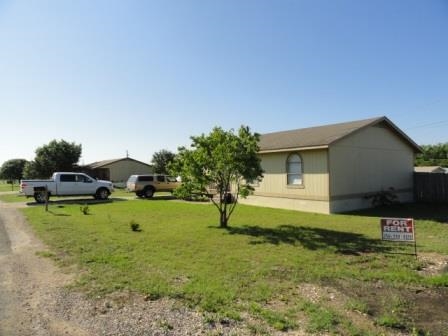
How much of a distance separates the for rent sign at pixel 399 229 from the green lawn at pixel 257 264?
0.39m

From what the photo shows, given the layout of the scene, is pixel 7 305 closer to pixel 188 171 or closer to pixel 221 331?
pixel 221 331

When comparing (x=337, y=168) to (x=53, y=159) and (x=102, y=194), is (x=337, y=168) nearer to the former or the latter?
(x=102, y=194)

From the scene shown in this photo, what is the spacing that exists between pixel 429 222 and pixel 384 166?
6544mm

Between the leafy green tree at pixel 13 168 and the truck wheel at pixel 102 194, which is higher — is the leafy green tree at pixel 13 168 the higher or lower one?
A: the higher one

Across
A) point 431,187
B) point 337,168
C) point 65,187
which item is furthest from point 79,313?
point 65,187

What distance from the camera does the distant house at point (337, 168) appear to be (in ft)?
53.5

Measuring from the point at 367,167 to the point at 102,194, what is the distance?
1884cm

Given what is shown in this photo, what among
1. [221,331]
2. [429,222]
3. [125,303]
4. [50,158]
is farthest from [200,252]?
[50,158]

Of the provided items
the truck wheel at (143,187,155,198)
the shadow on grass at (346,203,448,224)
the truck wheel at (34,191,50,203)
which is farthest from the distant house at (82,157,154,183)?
the shadow on grass at (346,203,448,224)

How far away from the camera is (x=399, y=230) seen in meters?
8.24

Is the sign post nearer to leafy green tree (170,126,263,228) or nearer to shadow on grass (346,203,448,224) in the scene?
leafy green tree (170,126,263,228)

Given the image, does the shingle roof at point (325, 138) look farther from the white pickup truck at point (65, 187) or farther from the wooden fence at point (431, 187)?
the white pickup truck at point (65, 187)

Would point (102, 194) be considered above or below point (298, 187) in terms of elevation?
below

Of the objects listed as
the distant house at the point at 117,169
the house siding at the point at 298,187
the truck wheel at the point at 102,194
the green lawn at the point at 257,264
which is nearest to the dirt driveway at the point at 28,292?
the green lawn at the point at 257,264
